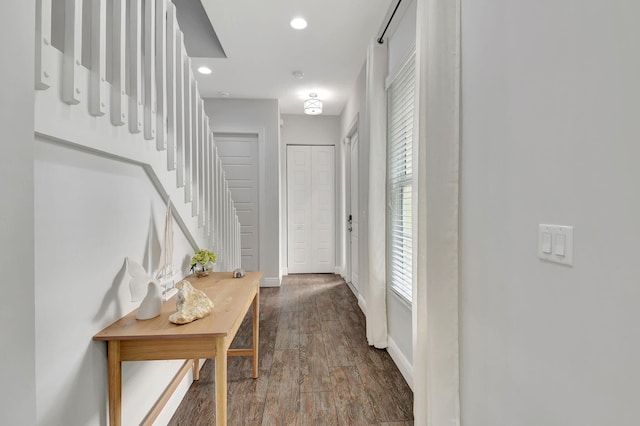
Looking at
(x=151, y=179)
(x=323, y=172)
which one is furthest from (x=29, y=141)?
(x=323, y=172)

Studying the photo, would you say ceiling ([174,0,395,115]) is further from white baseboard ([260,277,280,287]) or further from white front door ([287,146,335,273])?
→ white baseboard ([260,277,280,287])

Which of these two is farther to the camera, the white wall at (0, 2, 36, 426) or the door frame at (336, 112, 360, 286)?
the door frame at (336, 112, 360, 286)

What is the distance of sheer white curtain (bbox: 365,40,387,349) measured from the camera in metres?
2.66

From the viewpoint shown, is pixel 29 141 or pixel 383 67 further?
pixel 383 67

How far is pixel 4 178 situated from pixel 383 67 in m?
2.69

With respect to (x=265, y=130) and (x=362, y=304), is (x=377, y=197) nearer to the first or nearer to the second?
(x=362, y=304)

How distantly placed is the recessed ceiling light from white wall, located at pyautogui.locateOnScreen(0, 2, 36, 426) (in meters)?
2.42

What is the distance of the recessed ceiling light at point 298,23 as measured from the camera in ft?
8.70

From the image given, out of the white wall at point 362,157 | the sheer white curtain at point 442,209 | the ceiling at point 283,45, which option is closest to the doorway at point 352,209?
the white wall at point 362,157

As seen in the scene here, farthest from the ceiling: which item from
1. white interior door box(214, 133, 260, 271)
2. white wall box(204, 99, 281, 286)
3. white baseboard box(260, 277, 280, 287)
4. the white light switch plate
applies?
white baseboard box(260, 277, 280, 287)

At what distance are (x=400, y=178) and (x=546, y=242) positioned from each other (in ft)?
5.19

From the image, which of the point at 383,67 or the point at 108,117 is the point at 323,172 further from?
the point at 108,117

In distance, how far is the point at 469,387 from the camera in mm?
1324

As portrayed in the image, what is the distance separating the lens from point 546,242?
36.6 inches
